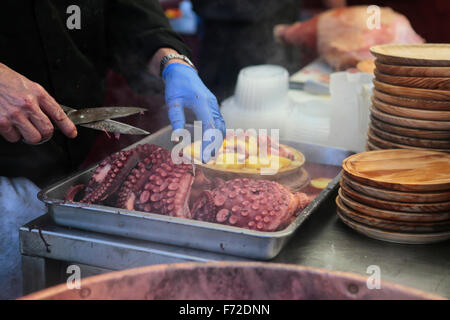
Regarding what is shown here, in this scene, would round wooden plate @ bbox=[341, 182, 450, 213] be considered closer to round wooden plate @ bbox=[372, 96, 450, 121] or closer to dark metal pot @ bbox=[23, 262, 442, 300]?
A: round wooden plate @ bbox=[372, 96, 450, 121]

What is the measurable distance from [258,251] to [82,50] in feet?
3.90

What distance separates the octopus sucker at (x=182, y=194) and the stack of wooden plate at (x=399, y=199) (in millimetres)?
156

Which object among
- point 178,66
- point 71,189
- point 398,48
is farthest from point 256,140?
point 71,189

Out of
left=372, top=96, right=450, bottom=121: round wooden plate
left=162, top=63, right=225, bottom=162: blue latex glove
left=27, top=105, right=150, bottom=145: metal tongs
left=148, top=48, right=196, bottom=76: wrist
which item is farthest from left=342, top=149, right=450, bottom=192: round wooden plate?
left=148, top=48, right=196, bottom=76: wrist

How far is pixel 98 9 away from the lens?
1.93 m

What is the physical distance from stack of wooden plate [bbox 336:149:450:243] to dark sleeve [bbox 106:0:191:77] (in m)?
0.99

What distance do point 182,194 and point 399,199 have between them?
56 centimetres

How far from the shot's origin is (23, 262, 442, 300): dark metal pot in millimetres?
750

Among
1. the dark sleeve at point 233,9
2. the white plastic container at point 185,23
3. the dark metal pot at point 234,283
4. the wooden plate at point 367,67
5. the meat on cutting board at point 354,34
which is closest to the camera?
the dark metal pot at point 234,283

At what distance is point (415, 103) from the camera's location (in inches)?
56.9

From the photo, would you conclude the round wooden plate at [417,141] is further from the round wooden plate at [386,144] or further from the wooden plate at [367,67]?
the wooden plate at [367,67]

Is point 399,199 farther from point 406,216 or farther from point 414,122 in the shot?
point 414,122

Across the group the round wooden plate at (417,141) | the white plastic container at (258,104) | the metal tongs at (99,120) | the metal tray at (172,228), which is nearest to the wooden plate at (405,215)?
the metal tray at (172,228)

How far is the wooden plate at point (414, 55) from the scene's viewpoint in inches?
54.9
